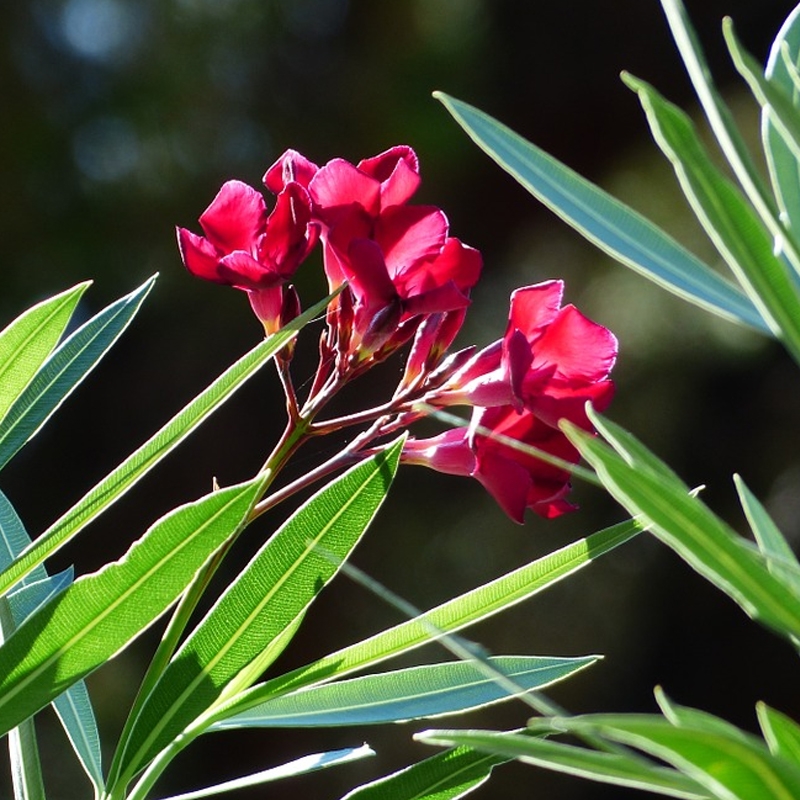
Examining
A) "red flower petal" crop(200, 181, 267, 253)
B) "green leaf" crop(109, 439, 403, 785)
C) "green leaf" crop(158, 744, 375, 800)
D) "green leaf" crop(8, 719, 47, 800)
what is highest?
"red flower petal" crop(200, 181, 267, 253)

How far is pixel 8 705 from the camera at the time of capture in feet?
1.41

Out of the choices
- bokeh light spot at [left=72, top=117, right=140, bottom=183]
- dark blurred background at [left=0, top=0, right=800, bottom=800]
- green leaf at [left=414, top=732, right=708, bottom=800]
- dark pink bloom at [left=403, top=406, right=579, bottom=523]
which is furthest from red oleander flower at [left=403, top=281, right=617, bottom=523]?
bokeh light spot at [left=72, top=117, right=140, bottom=183]

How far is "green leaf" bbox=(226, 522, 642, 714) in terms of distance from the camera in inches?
18.1

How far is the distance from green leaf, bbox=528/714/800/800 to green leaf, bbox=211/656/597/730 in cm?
24

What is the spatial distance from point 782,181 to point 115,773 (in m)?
0.33

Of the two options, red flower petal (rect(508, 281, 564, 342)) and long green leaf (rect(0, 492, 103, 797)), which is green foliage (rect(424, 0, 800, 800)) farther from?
long green leaf (rect(0, 492, 103, 797))

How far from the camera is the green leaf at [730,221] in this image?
1.05ft

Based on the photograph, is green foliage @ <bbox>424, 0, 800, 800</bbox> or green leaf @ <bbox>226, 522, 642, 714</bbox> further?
green leaf @ <bbox>226, 522, 642, 714</bbox>

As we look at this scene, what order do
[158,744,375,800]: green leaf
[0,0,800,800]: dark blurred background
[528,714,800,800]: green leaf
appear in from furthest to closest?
[0,0,800,800]: dark blurred background
[158,744,375,800]: green leaf
[528,714,800,800]: green leaf

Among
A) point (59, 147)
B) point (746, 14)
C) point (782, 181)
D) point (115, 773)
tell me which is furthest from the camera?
point (746, 14)

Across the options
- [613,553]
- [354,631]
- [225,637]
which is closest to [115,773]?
[225,637]

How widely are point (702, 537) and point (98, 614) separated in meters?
0.22

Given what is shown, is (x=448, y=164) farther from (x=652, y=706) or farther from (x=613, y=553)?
(x=652, y=706)

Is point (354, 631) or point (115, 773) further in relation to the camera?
point (354, 631)
